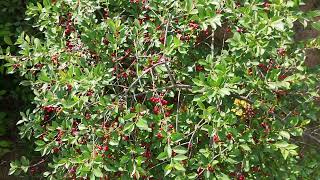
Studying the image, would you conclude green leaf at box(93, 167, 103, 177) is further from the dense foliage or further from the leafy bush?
the dense foliage

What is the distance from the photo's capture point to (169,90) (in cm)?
264

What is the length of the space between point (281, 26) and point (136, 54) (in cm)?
80

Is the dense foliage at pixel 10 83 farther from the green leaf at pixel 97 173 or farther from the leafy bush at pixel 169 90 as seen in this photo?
the green leaf at pixel 97 173

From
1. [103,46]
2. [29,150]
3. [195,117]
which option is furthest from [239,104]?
[29,150]

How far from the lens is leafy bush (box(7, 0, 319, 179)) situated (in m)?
2.32

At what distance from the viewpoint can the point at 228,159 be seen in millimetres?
2393

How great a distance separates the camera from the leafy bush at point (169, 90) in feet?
7.63

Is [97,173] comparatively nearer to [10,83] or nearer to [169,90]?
[169,90]

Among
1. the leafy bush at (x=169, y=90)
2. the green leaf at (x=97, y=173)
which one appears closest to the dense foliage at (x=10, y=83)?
the leafy bush at (x=169, y=90)

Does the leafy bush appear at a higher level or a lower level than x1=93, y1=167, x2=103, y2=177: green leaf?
higher

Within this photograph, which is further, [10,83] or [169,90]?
[10,83]

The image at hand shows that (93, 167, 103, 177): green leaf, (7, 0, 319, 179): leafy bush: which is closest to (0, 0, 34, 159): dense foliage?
(7, 0, 319, 179): leafy bush

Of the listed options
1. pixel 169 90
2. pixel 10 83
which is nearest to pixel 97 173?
pixel 169 90

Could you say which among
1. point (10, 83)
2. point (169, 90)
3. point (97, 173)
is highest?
point (169, 90)
